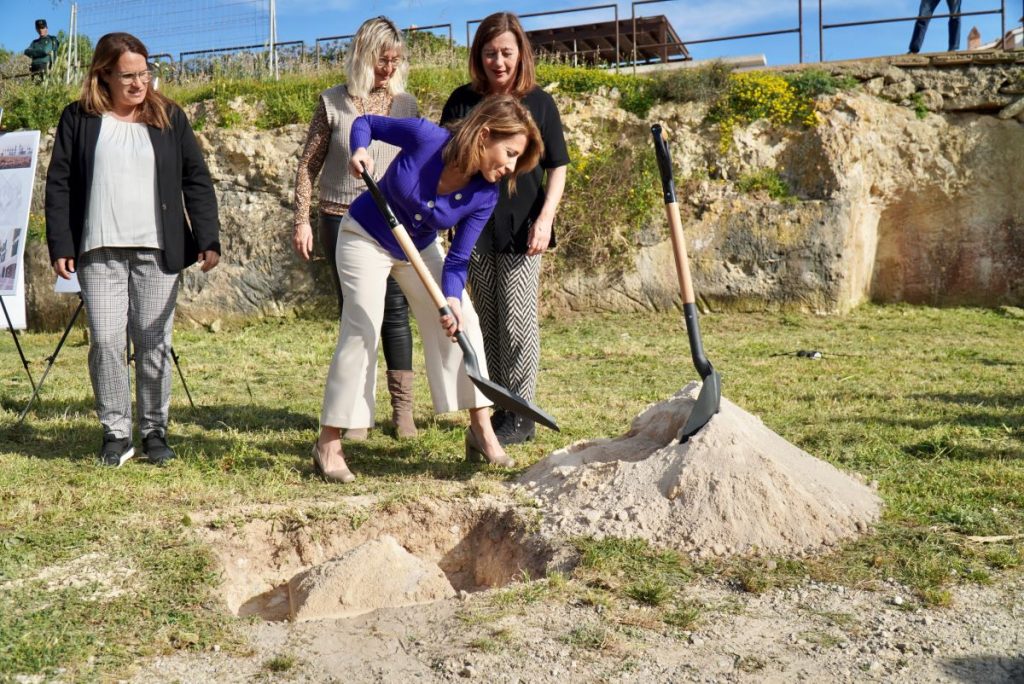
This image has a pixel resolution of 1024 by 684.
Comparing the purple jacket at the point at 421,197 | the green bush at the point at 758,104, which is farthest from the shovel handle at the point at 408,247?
the green bush at the point at 758,104

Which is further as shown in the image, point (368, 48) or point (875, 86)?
point (875, 86)

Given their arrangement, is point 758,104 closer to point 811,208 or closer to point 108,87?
point 811,208

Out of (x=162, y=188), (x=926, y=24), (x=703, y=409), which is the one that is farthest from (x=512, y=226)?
(x=926, y=24)

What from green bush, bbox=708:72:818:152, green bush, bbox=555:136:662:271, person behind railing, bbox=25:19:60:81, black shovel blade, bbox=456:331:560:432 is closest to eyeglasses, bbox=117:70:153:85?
black shovel blade, bbox=456:331:560:432

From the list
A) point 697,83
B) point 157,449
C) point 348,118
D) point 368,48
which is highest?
point 697,83

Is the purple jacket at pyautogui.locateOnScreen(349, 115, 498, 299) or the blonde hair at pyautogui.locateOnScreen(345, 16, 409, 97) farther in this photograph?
the blonde hair at pyautogui.locateOnScreen(345, 16, 409, 97)

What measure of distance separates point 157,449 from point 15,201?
2.19 meters

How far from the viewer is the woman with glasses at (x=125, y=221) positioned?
4.51 meters

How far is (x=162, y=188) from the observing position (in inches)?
184

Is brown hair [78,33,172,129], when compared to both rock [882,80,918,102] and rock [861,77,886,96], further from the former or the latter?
rock [882,80,918,102]

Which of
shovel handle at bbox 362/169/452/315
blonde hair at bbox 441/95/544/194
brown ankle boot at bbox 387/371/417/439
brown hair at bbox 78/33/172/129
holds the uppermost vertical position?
brown hair at bbox 78/33/172/129

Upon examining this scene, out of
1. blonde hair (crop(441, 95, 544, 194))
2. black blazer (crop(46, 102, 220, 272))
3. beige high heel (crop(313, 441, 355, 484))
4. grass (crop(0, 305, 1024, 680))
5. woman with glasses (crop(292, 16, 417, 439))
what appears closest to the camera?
grass (crop(0, 305, 1024, 680))

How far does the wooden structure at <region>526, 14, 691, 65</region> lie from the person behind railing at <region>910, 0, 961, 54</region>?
9.47ft

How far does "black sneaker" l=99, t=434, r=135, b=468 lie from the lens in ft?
15.4
